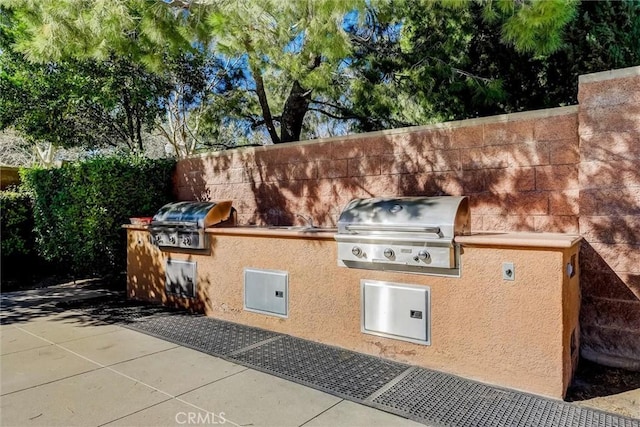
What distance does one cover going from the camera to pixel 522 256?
3373 mm

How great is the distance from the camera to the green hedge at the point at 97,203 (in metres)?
7.21

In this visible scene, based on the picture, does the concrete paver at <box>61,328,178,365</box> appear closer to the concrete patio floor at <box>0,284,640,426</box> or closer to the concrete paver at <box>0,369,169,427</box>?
the concrete patio floor at <box>0,284,640,426</box>

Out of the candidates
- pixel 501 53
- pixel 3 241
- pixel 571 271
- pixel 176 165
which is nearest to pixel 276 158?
pixel 176 165

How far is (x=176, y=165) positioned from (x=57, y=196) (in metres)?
2.18

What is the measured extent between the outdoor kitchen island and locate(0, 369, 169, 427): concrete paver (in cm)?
181

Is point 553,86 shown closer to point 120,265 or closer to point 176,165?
point 176,165

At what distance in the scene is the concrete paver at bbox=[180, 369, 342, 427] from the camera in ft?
9.95

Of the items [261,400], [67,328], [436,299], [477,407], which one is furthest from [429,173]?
[67,328]

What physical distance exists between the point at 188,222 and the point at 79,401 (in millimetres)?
2893

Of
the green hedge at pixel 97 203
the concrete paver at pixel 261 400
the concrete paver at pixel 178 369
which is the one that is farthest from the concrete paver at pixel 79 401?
the green hedge at pixel 97 203

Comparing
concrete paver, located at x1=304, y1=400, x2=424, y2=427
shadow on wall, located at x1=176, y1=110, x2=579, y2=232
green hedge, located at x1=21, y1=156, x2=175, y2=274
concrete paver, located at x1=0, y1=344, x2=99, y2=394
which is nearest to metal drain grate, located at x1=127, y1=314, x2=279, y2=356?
concrete paver, located at x1=0, y1=344, x2=99, y2=394

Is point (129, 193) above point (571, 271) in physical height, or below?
above

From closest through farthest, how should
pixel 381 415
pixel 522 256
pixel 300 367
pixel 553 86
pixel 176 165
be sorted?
pixel 381 415 < pixel 522 256 < pixel 300 367 < pixel 553 86 < pixel 176 165

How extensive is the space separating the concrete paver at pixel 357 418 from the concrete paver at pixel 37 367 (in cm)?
234
